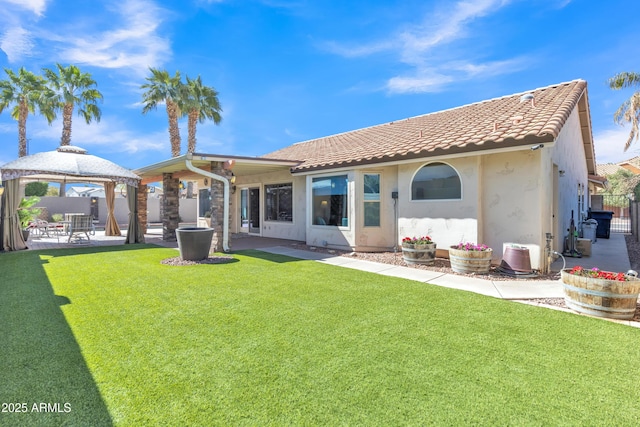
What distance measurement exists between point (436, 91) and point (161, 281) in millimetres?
17214

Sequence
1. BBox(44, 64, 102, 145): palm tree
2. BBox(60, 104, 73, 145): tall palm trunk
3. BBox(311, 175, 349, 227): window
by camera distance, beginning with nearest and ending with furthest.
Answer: BBox(311, 175, 349, 227): window → BBox(44, 64, 102, 145): palm tree → BBox(60, 104, 73, 145): tall palm trunk

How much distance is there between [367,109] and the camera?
869 inches

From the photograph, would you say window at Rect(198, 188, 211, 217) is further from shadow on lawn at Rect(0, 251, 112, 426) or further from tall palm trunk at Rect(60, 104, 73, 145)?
tall palm trunk at Rect(60, 104, 73, 145)

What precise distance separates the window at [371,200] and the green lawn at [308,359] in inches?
183

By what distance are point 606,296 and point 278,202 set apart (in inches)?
471

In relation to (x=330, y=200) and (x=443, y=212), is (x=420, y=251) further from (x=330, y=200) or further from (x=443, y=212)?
(x=330, y=200)

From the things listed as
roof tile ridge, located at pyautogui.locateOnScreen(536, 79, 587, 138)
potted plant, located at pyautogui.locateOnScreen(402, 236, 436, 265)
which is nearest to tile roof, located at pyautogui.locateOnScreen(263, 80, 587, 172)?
roof tile ridge, located at pyautogui.locateOnScreen(536, 79, 587, 138)

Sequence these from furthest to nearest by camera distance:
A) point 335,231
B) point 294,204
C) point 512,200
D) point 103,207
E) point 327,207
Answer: point 103,207 < point 294,204 < point 327,207 < point 335,231 < point 512,200

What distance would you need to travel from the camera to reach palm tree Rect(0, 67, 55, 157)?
2173 centimetres

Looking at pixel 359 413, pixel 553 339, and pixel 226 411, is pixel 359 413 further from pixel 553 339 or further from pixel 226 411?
pixel 553 339

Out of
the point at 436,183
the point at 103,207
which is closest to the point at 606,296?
the point at 436,183

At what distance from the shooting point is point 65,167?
11.7m

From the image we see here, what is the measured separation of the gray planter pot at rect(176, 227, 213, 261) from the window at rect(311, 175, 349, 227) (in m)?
4.27

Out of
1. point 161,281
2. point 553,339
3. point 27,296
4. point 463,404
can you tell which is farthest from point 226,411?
point 27,296
